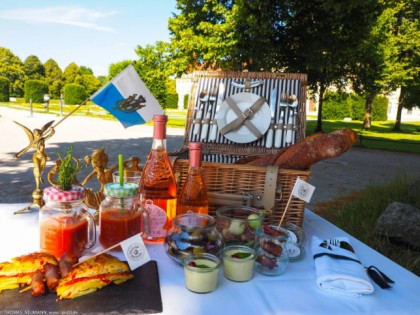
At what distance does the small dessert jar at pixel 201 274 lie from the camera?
0.92m

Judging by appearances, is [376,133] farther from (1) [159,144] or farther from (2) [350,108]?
(1) [159,144]

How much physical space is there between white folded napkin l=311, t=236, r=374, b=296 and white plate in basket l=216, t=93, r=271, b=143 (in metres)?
1.23

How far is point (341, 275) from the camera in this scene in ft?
3.24

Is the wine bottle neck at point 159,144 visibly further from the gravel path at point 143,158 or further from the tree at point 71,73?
the tree at point 71,73

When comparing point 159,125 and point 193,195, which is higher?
point 159,125

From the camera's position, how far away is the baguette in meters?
1.39

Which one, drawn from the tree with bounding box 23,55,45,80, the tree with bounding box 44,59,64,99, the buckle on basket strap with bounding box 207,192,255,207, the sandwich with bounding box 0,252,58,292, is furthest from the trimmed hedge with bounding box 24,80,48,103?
the sandwich with bounding box 0,252,58,292

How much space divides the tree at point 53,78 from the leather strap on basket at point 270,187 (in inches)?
1633

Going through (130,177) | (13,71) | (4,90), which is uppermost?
(13,71)

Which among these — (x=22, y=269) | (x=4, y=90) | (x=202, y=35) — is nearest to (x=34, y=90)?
(x=4, y=90)

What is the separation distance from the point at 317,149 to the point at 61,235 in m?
0.94

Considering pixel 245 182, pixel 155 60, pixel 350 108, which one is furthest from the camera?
pixel 350 108

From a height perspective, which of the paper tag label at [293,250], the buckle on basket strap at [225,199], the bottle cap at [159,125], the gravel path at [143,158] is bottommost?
the gravel path at [143,158]

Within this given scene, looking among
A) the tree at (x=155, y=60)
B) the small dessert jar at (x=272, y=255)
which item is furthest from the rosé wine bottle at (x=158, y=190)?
the tree at (x=155, y=60)
